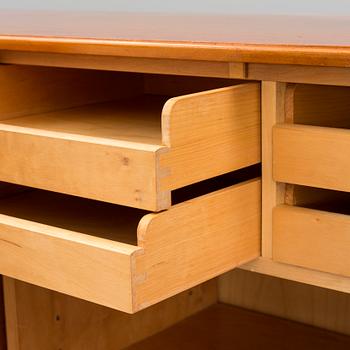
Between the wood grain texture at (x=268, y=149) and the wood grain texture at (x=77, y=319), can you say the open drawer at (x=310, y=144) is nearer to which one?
the wood grain texture at (x=268, y=149)

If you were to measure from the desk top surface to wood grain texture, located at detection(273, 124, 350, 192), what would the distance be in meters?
A: 0.09

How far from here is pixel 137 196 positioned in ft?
2.63

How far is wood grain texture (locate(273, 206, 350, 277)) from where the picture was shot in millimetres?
842

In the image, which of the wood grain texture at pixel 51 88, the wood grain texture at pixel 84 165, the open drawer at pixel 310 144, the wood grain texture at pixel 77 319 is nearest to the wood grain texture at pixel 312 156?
the open drawer at pixel 310 144

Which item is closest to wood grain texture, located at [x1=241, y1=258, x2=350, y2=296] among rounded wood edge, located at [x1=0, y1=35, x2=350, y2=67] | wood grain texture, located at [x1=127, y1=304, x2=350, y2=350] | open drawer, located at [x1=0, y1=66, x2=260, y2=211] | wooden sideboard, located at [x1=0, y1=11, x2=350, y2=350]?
wooden sideboard, located at [x1=0, y1=11, x2=350, y2=350]

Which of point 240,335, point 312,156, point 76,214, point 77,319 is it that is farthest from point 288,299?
point 312,156

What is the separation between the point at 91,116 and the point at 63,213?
0.14 metres

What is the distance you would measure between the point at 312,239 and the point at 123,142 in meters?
0.23

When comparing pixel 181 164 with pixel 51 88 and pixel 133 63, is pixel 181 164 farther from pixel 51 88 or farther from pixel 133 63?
pixel 51 88

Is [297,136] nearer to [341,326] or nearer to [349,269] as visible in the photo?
[349,269]

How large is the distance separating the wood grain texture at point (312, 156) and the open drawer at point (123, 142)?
4 centimetres

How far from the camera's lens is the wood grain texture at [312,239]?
84 centimetres

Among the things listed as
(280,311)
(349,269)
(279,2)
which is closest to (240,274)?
(280,311)

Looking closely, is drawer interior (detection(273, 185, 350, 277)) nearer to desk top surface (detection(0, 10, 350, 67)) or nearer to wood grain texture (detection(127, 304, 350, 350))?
desk top surface (detection(0, 10, 350, 67))
